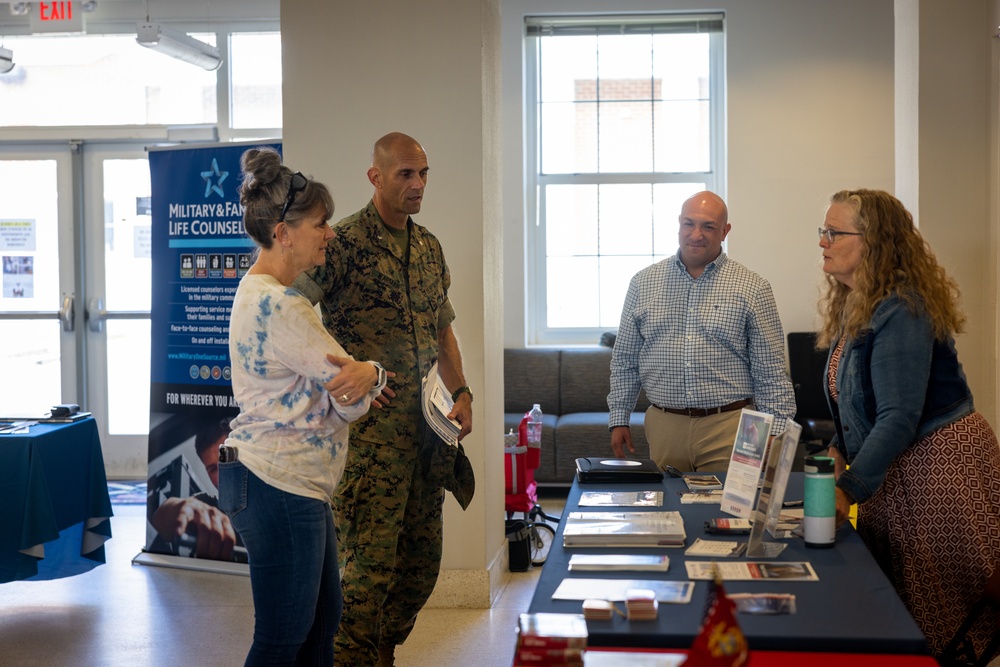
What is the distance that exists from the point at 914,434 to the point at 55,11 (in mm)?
6299

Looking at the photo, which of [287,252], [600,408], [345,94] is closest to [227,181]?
[345,94]

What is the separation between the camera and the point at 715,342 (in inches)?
129

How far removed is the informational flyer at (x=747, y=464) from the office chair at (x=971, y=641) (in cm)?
51

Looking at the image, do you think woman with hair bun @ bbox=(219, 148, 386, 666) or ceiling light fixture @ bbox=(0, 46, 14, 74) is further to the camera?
ceiling light fixture @ bbox=(0, 46, 14, 74)

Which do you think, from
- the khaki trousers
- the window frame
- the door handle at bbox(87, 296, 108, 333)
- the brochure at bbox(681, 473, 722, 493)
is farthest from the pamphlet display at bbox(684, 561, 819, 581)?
the door handle at bbox(87, 296, 108, 333)

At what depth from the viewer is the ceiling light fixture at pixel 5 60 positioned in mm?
6574

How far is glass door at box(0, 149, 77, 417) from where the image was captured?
7094mm

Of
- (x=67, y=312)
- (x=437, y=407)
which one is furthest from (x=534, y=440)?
(x=67, y=312)

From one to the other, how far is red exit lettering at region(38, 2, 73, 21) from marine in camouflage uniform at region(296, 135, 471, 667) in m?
4.74

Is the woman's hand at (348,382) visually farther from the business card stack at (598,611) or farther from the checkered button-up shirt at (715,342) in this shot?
the checkered button-up shirt at (715,342)

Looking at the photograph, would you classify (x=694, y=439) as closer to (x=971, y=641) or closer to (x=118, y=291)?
(x=971, y=641)

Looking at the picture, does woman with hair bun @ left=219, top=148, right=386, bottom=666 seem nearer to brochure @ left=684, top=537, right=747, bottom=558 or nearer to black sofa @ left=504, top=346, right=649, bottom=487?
brochure @ left=684, top=537, right=747, bottom=558

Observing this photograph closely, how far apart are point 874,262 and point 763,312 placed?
1075mm

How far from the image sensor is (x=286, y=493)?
1995mm
